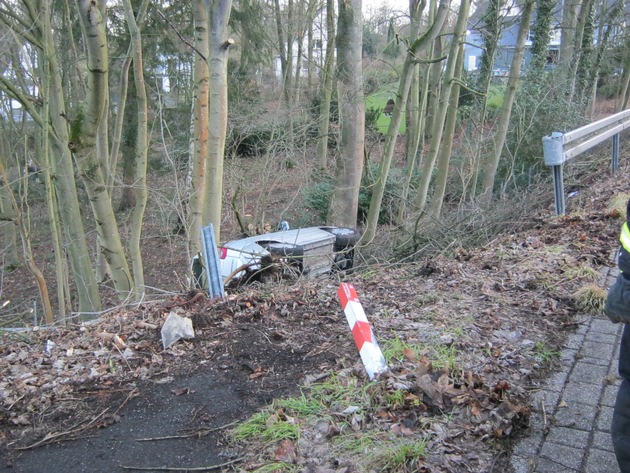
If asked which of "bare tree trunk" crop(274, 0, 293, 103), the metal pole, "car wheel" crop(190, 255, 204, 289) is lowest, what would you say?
"car wheel" crop(190, 255, 204, 289)

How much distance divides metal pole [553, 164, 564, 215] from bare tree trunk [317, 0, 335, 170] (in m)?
9.09

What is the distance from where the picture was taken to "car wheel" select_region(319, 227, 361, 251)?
10422 mm

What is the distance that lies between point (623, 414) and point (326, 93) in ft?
56.5

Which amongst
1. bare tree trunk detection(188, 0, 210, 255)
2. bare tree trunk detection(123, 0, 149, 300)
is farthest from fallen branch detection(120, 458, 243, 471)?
bare tree trunk detection(123, 0, 149, 300)

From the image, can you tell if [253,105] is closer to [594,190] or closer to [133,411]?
Result: [594,190]

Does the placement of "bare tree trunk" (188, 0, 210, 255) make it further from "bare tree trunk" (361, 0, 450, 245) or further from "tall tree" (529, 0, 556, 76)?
"tall tree" (529, 0, 556, 76)

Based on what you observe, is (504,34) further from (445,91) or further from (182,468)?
(182,468)

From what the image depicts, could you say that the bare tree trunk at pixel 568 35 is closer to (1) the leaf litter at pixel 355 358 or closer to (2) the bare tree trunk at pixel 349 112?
(2) the bare tree trunk at pixel 349 112

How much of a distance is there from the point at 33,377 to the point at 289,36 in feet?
75.3

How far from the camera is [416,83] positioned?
2039 centimetres

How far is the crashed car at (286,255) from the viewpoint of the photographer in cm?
680

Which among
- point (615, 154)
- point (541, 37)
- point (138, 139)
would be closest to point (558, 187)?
point (615, 154)

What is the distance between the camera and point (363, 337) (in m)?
3.65

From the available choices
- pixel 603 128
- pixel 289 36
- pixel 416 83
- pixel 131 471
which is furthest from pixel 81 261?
pixel 289 36
